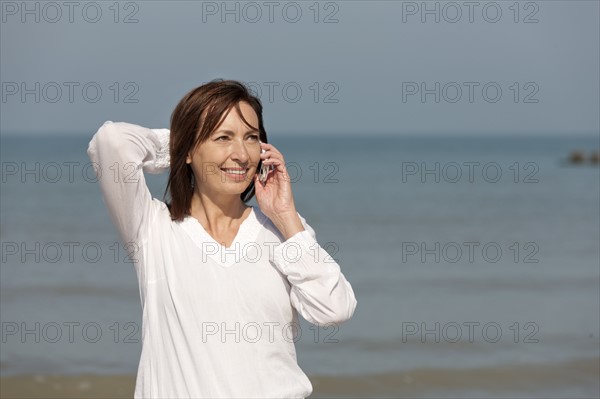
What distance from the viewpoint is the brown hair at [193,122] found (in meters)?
2.96

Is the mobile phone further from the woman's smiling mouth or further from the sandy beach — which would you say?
the sandy beach

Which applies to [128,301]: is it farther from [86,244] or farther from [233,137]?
[233,137]

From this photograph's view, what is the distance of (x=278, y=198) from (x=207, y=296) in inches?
14.6

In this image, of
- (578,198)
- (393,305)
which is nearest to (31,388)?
(393,305)

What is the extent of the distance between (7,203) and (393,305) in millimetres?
10561

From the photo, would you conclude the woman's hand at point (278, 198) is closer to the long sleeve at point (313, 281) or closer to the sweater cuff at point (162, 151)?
the long sleeve at point (313, 281)

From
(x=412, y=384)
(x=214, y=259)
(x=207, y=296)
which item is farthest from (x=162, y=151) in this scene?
(x=412, y=384)

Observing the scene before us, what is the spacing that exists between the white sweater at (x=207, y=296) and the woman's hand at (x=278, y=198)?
5cm

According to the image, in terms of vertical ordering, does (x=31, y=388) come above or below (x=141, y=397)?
below

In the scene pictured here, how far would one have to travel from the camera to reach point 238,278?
9.57 feet

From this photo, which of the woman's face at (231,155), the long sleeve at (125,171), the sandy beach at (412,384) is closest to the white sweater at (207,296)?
the long sleeve at (125,171)

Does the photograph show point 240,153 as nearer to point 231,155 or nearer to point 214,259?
point 231,155

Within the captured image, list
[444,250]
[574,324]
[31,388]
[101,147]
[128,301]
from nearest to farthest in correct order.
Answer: [101,147]
[31,388]
[574,324]
[128,301]
[444,250]

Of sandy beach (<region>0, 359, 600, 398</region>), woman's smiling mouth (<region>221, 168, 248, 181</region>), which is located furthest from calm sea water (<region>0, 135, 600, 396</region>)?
woman's smiling mouth (<region>221, 168, 248, 181</region>)
